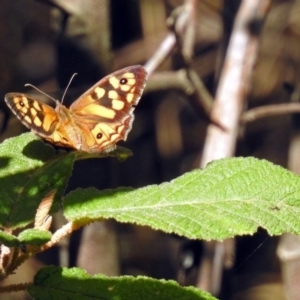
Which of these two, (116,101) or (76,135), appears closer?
(76,135)

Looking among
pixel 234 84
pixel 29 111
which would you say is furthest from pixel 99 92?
pixel 234 84

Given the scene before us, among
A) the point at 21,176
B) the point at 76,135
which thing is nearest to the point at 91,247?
the point at 76,135

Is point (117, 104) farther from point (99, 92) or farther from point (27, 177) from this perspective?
point (27, 177)

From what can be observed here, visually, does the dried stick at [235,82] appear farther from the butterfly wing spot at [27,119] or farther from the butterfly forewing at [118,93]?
the butterfly wing spot at [27,119]

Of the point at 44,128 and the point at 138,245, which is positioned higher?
the point at 44,128

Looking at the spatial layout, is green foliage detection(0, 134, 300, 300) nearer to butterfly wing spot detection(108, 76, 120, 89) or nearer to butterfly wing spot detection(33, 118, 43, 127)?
butterfly wing spot detection(33, 118, 43, 127)

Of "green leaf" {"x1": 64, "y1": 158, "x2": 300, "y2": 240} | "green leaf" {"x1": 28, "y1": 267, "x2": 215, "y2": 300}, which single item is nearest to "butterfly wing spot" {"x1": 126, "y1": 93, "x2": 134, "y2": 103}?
"green leaf" {"x1": 64, "y1": 158, "x2": 300, "y2": 240}

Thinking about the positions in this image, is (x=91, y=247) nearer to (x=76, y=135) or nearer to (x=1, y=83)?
(x=1, y=83)

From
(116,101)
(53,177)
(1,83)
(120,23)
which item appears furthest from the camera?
(120,23)
